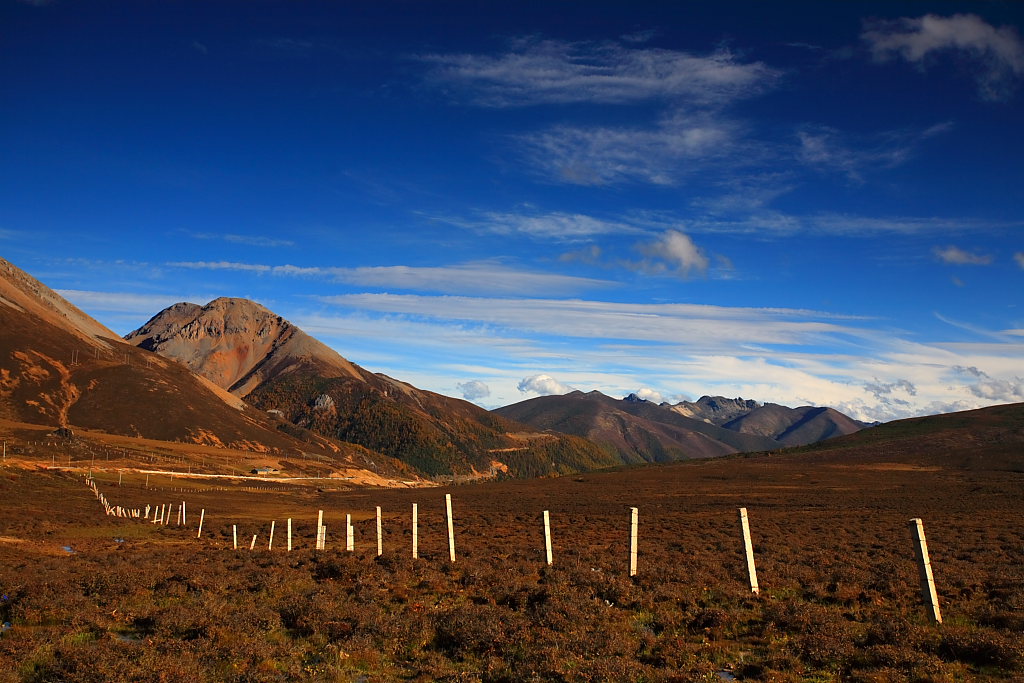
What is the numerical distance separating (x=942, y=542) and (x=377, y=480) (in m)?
175

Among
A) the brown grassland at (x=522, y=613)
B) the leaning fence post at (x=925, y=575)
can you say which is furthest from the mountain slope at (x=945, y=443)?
the leaning fence post at (x=925, y=575)

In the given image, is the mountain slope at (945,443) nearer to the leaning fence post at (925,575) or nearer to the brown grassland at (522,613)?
the brown grassland at (522,613)

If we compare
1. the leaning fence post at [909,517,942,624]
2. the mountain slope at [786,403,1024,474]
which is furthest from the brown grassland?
the mountain slope at [786,403,1024,474]

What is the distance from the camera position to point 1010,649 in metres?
10.2

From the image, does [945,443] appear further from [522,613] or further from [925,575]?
[522,613]

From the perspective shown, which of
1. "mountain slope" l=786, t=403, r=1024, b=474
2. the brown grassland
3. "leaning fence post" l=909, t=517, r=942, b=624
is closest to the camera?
the brown grassland

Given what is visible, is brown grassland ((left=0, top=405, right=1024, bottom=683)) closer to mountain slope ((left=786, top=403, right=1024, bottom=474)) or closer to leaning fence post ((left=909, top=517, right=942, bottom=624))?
leaning fence post ((left=909, top=517, right=942, bottom=624))

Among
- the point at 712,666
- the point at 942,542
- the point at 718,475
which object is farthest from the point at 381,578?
the point at 718,475

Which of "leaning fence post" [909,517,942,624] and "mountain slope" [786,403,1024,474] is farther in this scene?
"mountain slope" [786,403,1024,474]

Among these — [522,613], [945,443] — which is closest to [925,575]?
[522,613]

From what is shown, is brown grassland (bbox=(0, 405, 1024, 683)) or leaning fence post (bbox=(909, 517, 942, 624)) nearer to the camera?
brown grassland (bbox=(0, 405, 1024, 683))

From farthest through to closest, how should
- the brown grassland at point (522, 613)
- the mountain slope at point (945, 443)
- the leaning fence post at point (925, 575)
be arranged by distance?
the mountain slope at point (945, 443) → the leaning fence post at point (925, 575) → the brown grassland at point (522, 613)

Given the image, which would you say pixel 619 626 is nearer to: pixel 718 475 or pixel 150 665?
pixel 150 665

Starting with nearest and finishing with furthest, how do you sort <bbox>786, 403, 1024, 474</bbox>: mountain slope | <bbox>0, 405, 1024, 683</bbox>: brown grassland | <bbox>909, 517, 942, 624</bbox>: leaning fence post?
<bbox>0, 405, 1024, 683</bbox>: brown grassland
<bbox>909, 517, 942, 624</bbox>: leaning fence post
<bbox>786, 403, 1024, 474</bbox>: mountain slope
